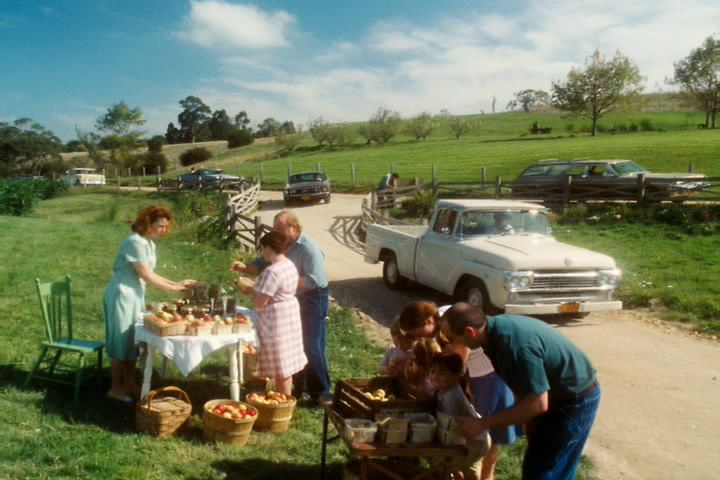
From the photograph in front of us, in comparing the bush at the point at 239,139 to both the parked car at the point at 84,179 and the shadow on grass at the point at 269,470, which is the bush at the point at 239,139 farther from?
the shadow on grass at the point at 269,470

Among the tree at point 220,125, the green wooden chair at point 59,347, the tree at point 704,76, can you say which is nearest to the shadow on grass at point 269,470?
the green wooden chair at point 59,347

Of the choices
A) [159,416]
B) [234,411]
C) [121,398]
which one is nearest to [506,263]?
[234,411]

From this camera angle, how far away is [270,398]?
5809 millimetres

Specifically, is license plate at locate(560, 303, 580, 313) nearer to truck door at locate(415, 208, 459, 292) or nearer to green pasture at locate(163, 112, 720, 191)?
truck door at locate(415, 208, 459, 292)

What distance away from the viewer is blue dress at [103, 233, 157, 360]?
5.96 m

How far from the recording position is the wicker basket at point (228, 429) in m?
5.25

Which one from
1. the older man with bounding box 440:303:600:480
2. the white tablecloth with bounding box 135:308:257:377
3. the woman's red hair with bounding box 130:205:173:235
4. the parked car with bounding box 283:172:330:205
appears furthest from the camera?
the parked car with bounding box 283:172:330:205

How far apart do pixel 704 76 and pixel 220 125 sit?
83205mm

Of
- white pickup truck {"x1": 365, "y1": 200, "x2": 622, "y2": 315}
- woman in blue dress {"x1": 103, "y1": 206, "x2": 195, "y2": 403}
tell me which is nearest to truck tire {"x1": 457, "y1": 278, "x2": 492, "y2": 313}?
white pickup truck {"x1": 365, "y1": 200, "x2": 622, "y2": 315}

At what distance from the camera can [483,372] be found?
4.35 m

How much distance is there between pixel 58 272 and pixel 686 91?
68268 millimetres

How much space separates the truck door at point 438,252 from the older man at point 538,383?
280 inches

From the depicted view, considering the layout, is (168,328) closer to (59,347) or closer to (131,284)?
(131,284)

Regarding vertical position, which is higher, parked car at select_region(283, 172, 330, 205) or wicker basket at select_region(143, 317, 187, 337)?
wicker basket at select_region(143, 317, 187, 337)
